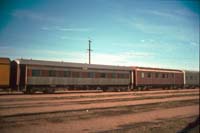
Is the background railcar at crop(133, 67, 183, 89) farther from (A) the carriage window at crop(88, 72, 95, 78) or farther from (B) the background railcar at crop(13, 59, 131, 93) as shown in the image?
(A) the carriage window at crop(88, 72, 95, 78)

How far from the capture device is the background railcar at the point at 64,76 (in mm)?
24562

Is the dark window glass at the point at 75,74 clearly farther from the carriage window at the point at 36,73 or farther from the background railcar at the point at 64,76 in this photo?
the carriage window at the point at 36,73

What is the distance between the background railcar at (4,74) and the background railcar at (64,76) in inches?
35.8

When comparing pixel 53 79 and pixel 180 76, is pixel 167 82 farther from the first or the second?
pixel 53 79

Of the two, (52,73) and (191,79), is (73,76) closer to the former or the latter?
(52,73)

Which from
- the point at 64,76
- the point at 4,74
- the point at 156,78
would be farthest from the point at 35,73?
the point at 156,78

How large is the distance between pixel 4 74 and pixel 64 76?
6686mm

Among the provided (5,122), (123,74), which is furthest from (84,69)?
(5,122)

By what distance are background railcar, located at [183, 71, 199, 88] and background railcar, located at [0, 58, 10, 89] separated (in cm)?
3413

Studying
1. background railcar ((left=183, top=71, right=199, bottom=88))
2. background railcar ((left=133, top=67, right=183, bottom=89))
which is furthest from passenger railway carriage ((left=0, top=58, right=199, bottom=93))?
background railcar ((left=183, top=71, right=199, bottom=88))

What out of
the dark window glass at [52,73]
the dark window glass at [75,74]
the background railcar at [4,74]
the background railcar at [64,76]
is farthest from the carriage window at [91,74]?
the background railcar at [4,74]

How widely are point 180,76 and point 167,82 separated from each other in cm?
478

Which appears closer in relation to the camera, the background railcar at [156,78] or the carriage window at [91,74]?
the carriage window at [91,74]

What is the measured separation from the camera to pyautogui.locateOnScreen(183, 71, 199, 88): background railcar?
4651cm
